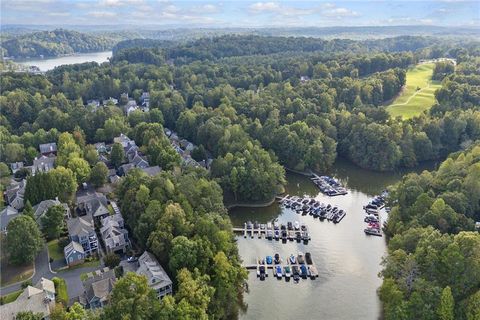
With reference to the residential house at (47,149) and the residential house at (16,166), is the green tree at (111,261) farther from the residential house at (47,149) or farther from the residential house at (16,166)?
the residential house at (47,149)

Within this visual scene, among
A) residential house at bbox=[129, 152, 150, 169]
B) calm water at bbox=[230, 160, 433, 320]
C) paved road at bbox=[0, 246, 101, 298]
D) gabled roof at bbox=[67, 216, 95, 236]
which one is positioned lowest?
calm water at bbox=[230, 160, 433, 320]

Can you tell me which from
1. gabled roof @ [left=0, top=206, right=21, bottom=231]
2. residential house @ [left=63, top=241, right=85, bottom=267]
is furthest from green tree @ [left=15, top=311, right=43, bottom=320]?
gabled roof @ [left=0, top=206, right=21, bottom=231]

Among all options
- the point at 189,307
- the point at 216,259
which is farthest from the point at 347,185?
the point at 189,307

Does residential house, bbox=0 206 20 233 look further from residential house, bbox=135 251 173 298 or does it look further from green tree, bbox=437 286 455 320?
green tree, bbox=437 286 455 320

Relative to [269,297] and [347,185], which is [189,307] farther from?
[347,185]

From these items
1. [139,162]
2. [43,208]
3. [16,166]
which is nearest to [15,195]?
[43,208]

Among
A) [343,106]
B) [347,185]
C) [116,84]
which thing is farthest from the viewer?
[116,84]
